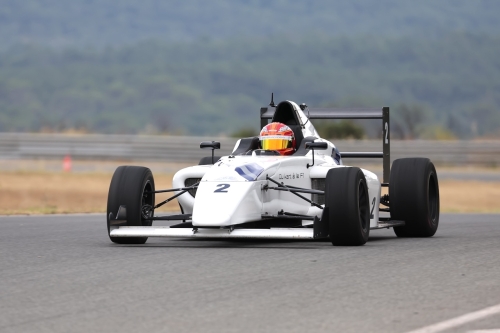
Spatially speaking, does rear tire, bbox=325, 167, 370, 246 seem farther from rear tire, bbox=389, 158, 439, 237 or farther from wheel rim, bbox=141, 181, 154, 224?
wheel rim, bbox=141, 181, 154, 224

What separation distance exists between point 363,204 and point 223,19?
114498mm

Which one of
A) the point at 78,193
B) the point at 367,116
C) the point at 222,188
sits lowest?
the point at 78,193

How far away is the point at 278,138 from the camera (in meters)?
14.5

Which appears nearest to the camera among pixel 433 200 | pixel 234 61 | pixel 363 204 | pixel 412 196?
pixel 363 204

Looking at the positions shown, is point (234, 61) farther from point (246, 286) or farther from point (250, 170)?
point (246, 286)

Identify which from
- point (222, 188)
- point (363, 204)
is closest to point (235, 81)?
point (363, 204)

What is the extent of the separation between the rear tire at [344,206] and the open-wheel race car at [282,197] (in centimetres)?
1

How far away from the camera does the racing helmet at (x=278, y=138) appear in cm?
1447

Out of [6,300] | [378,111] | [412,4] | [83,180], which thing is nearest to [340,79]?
[412,4]

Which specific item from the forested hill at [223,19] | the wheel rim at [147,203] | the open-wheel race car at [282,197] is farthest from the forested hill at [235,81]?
the wheel rim at [147,203]

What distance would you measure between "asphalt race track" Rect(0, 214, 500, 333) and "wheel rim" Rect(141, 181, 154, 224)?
1.21 feet

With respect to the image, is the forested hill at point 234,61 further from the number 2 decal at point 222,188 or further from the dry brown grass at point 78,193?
the number 2 decal at point 222,188

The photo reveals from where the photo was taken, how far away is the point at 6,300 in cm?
812

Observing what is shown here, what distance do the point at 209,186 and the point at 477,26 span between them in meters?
114
